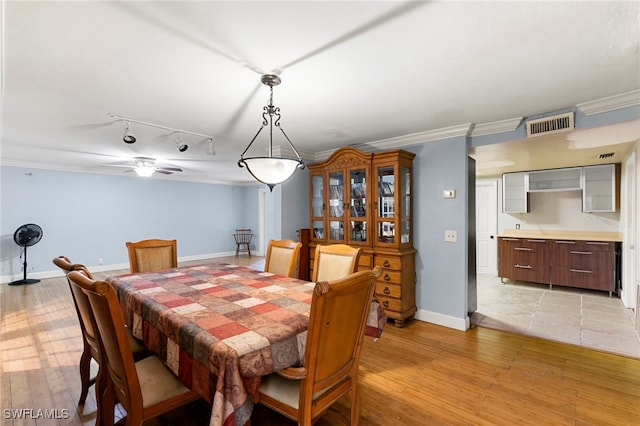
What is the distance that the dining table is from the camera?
1.12 meters

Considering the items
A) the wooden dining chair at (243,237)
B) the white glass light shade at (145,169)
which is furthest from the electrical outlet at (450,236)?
the wooden dining chair at (243,237)

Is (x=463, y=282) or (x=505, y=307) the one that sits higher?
(x=463, y=282)

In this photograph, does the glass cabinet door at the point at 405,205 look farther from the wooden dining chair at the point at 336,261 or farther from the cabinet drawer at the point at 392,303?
the wooden dining chair at the point at 336,261

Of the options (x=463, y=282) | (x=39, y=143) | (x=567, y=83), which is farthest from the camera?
(x=39, y=143)

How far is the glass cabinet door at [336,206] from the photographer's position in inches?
149

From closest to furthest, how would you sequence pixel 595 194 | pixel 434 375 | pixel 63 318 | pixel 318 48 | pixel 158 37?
pixel 158 37 < pixel 318 48 < pixel 434 375 < pixel 63 318 < pixel 595 194

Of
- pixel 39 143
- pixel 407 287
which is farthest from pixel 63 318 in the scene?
pixel 407 287

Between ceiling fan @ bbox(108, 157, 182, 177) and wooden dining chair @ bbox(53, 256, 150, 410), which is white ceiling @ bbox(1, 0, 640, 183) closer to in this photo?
wooden dining chair @ bbox(53, 256, 150, 410)

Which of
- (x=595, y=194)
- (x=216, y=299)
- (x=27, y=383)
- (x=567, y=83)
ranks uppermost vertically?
(x=567, y=83)

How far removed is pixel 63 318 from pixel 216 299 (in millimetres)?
3128

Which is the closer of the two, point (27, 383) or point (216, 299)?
point (216, 299)

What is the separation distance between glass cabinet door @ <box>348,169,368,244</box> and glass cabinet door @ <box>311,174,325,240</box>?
488 millimetres

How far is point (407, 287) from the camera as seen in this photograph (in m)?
3.33

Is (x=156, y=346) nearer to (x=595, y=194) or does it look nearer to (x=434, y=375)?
(x=434, y=375)
